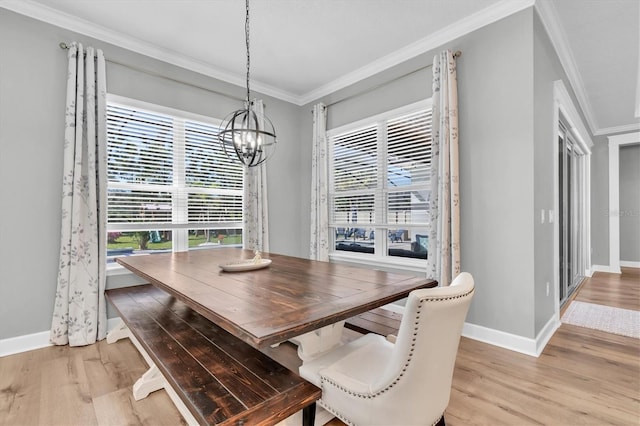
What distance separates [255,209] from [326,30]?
7.04ft

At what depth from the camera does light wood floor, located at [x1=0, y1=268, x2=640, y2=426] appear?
169cm

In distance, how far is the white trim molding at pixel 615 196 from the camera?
220 inches

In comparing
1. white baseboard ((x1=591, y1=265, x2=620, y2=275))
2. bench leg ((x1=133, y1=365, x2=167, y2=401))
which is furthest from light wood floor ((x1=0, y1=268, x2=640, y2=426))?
white baseboard ((x1=591, y1=265, x2=620, y2=275))

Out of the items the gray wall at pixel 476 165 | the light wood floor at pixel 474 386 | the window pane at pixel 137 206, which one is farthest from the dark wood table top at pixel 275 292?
the gray wall at pixel 476 165

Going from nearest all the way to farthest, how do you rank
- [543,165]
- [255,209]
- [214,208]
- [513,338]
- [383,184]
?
[513,338] < [543,165] < [383,184] < [214,208] < [255,209]

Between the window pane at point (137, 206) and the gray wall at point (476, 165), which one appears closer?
the gray wall at point (476, 165)

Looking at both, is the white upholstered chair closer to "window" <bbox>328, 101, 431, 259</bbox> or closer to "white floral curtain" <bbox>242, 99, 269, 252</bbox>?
"window" <bbox>328, 101, 431, 259</bbox>

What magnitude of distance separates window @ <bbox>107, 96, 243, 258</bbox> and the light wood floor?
112cm

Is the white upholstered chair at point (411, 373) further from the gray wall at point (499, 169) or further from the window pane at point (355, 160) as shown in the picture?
the window pane at point (355, 160)

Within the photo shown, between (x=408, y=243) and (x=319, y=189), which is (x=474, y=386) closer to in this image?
(x=408, y=243)

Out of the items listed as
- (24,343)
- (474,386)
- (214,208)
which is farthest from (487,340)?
(24,343)

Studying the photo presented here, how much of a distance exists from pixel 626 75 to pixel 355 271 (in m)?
Answer: 4.46

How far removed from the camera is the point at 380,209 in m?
3.62

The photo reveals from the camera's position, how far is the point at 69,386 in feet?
6.59
